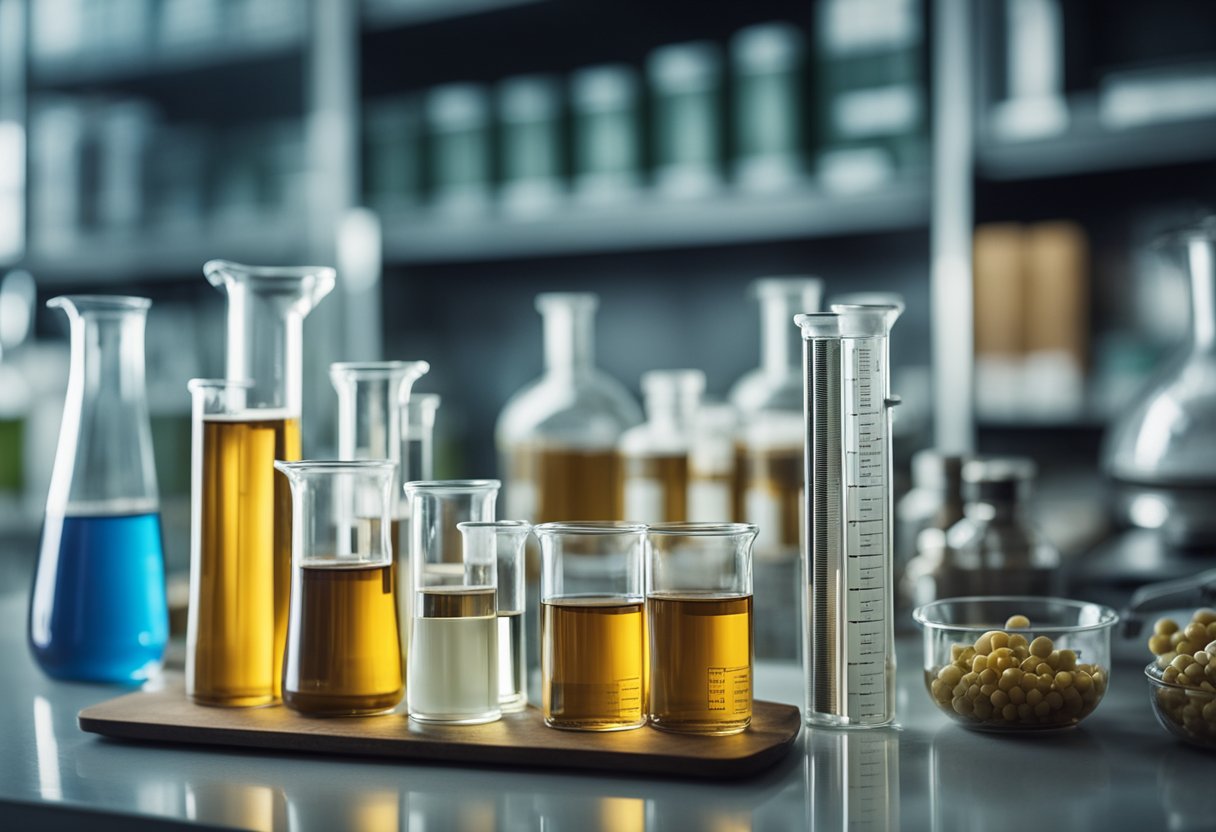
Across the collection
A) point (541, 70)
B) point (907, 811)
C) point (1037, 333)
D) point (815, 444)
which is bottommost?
point (907, 811)

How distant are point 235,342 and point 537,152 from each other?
1.61 metres

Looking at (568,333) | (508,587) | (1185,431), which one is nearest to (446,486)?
(508,587)

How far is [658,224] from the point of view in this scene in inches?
92.8

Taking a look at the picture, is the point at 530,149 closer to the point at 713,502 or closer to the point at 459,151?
the point at 459,151

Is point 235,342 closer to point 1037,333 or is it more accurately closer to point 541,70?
point 1037,333

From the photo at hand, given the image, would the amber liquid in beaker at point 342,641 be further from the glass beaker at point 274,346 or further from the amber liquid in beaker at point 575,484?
the amber liquid in beaker at point 575,484

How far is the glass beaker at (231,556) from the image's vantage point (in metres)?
0.91

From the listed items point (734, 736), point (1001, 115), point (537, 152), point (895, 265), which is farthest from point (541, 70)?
point (734, 736)

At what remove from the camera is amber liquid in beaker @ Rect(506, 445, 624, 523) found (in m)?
1.36

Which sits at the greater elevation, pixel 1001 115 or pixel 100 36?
pixel 100 36

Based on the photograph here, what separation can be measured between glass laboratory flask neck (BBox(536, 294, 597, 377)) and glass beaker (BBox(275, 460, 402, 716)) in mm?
520

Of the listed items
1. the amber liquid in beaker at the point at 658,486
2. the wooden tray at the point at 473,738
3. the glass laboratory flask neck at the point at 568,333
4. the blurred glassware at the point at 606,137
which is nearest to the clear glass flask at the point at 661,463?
the amber liquid in beaker at the point at 658,486

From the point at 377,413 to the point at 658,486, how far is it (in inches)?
14.5

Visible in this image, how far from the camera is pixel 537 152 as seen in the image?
8.17 ft
